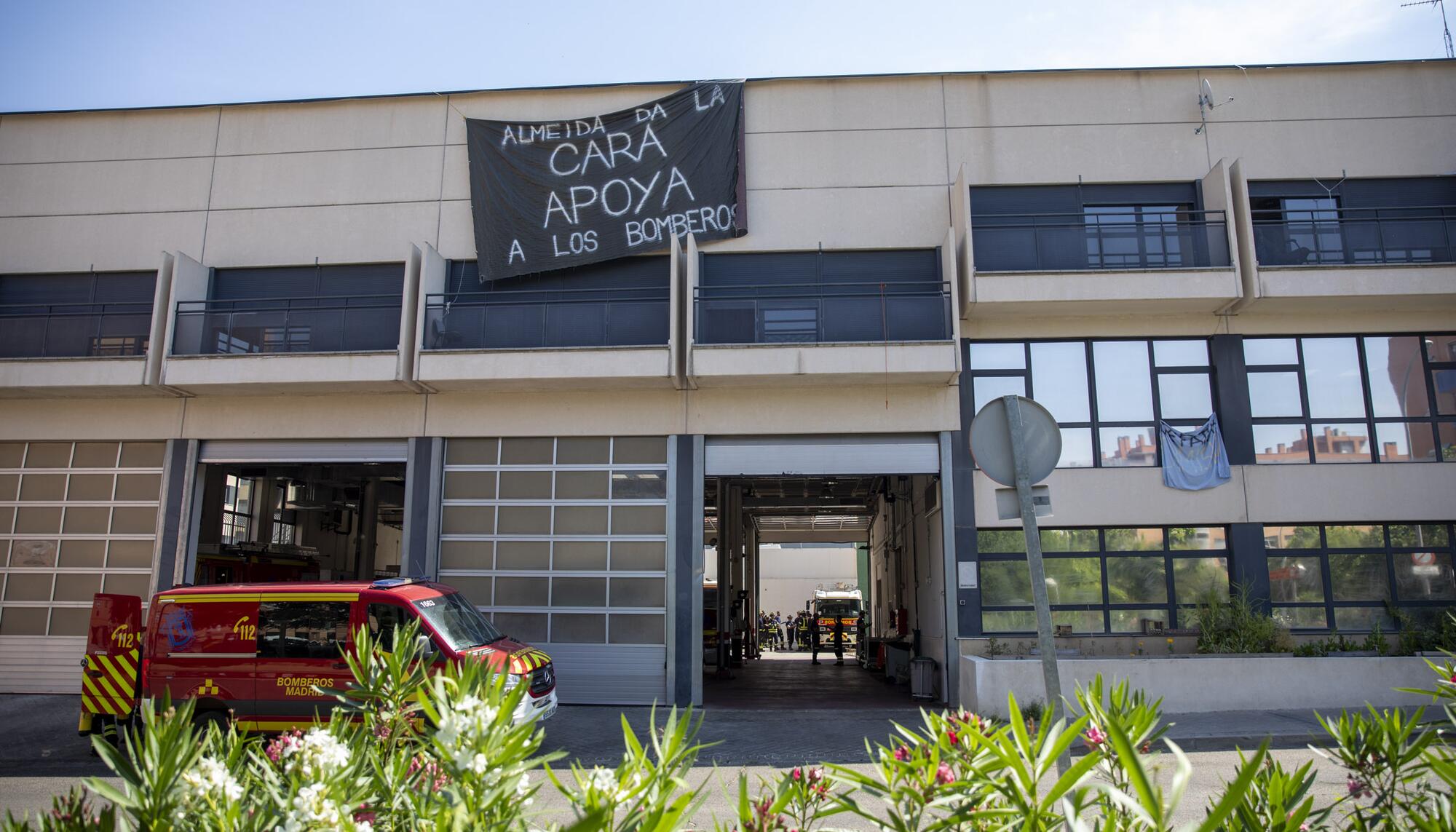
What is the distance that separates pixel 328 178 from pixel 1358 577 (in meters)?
19.8

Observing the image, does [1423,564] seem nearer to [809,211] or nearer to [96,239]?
[809,211]

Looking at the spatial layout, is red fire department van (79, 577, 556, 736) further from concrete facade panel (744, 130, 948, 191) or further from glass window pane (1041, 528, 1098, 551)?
concrete facade panel (744, 130, 948, 191)

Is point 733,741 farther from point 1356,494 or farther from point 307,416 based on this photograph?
point 1356,494

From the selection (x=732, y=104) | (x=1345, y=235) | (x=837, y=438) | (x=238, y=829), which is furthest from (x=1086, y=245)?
(x=238, y=829)

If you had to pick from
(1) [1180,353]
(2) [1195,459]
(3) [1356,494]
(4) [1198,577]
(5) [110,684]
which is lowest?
(5) [110,684]

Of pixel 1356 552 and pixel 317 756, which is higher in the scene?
pixel 1356 552

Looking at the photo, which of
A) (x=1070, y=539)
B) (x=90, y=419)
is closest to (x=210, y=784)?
(x=1070, y=539)

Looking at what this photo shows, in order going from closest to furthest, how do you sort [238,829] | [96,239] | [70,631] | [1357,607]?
[238,829]
[1357,607]
[70,631]
[96,239]

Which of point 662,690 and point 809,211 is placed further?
point 809,211

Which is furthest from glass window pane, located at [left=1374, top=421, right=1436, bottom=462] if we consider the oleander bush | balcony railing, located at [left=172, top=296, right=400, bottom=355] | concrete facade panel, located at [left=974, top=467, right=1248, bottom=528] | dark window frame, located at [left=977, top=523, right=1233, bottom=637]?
balcony railing, located at [left=172, top=296, right=400, bottom=355]

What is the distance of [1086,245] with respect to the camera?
16.1 meters

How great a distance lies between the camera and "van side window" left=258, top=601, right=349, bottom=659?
10930mm

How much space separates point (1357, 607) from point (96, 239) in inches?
938

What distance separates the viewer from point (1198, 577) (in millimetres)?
15383
